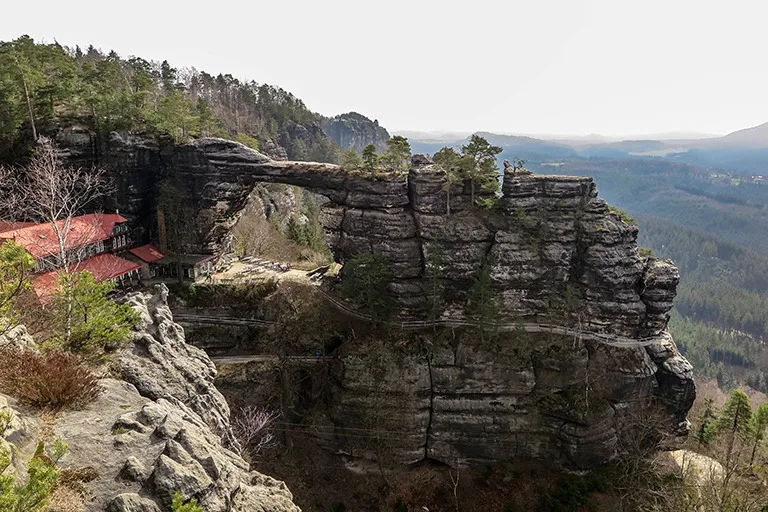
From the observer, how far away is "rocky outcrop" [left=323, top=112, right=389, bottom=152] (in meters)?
135

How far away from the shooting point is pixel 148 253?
33312 millimetres

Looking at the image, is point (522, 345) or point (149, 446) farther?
point (522, 345)

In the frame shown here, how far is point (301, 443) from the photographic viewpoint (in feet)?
99.0

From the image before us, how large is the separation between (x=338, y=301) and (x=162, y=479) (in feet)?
84.2

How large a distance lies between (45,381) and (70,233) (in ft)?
76.4

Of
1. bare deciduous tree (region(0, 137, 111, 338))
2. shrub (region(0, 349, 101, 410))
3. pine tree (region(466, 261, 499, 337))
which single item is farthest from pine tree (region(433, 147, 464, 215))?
shrub (region(0, 349, 101, 410))

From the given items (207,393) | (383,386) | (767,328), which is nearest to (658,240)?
(767,328)

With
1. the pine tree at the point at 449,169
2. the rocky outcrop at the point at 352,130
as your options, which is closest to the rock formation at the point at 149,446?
the pine tree at the point at 449,169

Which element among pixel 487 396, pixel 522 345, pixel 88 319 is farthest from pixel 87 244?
pixel 522 345

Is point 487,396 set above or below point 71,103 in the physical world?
below

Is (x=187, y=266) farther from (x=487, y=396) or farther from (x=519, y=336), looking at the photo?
(x=519, y=336)

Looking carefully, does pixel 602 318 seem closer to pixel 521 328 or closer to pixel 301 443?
pixel 521 328

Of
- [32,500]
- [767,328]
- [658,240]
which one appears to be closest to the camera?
[32,500]

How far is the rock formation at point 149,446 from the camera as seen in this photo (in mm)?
6969
